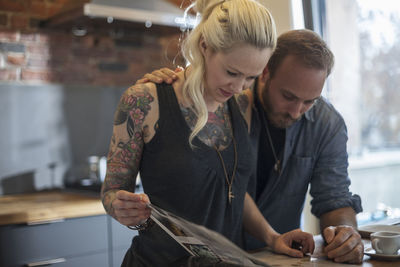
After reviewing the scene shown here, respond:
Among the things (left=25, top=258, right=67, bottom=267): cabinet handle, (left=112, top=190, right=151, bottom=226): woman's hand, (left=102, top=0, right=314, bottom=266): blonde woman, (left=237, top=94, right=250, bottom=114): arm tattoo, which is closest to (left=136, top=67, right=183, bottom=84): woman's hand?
(left=102, top=0, right=314, bottom=266): blonde woman

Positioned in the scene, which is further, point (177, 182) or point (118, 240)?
point (118, 240)

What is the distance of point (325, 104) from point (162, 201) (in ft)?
2.84

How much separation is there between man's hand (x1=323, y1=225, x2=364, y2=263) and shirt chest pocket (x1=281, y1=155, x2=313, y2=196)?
0.46 metres

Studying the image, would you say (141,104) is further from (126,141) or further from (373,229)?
(373,229)

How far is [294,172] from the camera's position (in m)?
2.05

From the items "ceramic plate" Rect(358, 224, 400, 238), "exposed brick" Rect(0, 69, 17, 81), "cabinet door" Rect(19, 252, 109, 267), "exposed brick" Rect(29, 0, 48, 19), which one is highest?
"exposed brick" Rect(29, 0, 48, 19)

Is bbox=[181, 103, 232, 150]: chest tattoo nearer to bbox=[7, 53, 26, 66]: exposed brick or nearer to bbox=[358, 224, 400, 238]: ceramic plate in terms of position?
bbox=[358, 224, 400, 238]: ceramic plate

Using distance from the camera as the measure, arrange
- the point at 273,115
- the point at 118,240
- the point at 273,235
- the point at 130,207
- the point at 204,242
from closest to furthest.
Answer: the point at 204,242 → the point at 130,207 → the point at 273,235 → the point at 273,115 → the point at 118,240

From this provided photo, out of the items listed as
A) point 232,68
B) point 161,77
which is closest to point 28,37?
point 161,77

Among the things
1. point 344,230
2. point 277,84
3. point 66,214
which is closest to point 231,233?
point 344,230

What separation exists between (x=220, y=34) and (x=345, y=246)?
2.33 ft

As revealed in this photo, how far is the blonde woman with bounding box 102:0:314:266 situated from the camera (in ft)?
5.20

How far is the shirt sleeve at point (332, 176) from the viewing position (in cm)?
194

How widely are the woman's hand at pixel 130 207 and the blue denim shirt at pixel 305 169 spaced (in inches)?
24.6
